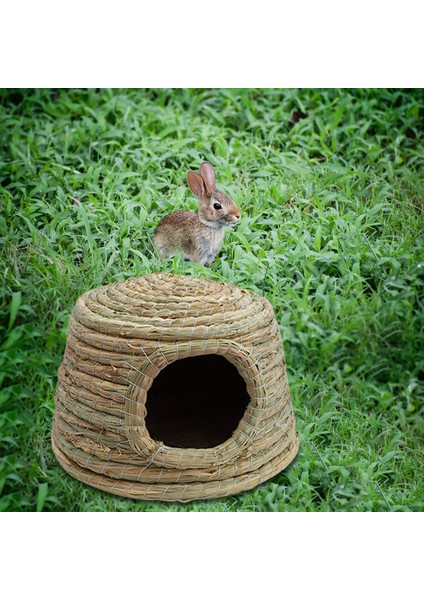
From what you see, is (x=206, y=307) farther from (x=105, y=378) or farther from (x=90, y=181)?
(x=90, y=181)

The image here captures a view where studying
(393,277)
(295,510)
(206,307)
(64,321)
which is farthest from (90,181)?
(295,510)

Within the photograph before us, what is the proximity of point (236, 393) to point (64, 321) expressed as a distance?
2.68 feet

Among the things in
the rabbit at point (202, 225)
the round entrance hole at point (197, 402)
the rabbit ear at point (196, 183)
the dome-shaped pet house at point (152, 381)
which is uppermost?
the rabbit ear at point (196, 183)

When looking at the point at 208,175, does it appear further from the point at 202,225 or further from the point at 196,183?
the point at 202,225

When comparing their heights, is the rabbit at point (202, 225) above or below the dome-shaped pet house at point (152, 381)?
above

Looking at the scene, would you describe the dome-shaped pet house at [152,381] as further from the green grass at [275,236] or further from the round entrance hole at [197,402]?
the round entrance hole at [197,402]

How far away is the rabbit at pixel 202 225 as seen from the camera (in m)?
3.52

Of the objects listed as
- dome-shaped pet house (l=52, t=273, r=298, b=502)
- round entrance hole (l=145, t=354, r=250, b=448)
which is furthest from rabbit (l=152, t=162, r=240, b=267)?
round entrance hole (l=145, t=354, r=250, b=448)

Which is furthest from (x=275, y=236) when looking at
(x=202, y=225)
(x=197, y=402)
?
(x=197, y=402)

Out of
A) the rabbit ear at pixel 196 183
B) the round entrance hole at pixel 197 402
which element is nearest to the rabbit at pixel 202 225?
the rabbit ear at pixel 196 183

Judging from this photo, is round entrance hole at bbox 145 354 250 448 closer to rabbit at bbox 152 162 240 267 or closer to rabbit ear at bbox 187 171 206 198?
rabbit at bbox 152 162 240 267

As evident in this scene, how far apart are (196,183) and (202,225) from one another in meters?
0.19

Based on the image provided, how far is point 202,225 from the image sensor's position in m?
3.53

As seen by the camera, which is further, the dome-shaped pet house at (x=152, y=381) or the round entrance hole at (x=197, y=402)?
the round entrance hole at (x=197, y=402)
